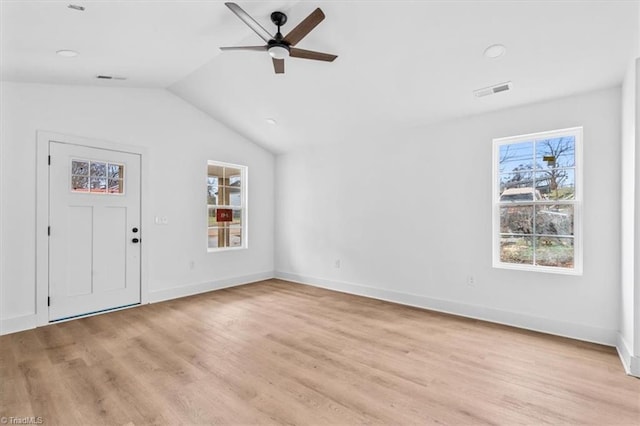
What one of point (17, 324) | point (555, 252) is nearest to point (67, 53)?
point (17, 324)

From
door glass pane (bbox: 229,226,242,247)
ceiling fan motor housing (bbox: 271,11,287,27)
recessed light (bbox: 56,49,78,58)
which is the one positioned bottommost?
door glass pane (bbox: 229,226,242,247)

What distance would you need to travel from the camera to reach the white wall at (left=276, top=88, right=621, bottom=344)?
10.5 feet

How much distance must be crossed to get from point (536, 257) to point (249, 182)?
4732 mm

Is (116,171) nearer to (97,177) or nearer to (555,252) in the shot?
(97,177)

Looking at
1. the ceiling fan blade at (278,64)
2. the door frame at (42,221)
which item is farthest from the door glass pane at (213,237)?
the ceiling fan blade at (278,64)

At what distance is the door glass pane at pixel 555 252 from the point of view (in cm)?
342

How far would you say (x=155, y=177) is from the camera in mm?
4730

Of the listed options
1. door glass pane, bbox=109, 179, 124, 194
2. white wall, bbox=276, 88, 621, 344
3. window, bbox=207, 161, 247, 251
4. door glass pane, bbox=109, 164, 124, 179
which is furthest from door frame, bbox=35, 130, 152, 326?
white wall, bbox=276, 88, 621, 344

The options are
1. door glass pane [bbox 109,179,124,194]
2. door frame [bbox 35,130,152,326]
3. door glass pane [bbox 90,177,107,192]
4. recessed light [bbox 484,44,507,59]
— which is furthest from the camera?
door glass pane [bbox 109,179,124,194]

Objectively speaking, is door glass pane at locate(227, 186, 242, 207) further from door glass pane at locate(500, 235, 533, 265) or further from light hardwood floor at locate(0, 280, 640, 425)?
door glass pane at locate(500, 235, 533, 265)

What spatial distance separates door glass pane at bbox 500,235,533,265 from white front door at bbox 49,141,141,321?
4972mm

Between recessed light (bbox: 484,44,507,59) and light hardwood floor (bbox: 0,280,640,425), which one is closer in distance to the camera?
light hardwood floor (bbox: 0,280,640,425)

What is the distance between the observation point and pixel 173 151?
16.2 ft

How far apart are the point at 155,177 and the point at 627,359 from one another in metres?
5.82
